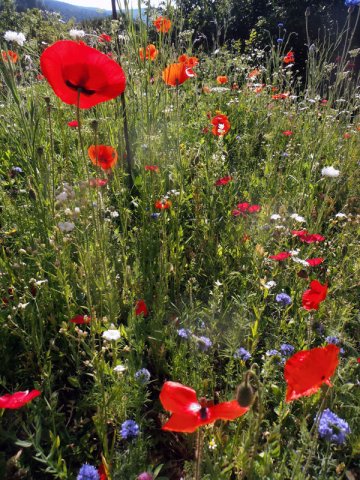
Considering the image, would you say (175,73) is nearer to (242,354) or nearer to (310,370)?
(242,354)

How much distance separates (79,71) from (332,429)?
121 centimetres

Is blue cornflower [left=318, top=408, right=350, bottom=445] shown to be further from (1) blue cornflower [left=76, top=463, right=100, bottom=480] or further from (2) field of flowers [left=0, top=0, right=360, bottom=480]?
(1) blue cornflower [left=76, top=463, right=100, bottom=480]

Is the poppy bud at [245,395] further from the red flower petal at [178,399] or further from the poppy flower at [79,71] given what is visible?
the poppy flower at [79,71]

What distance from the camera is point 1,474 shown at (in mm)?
1142

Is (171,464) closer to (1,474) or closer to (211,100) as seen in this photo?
(1,474)

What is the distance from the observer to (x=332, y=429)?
1167 millimetres

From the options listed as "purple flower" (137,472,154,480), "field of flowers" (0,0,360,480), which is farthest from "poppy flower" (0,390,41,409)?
"purple flower" (137,472,154,480)

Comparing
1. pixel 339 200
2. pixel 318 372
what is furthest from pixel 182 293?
pixel 339 200

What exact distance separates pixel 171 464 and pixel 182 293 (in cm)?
79

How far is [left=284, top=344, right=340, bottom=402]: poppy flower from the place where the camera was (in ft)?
2.60

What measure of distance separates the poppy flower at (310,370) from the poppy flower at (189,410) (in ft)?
0.47

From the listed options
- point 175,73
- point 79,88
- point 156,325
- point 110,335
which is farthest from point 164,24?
point 110,335

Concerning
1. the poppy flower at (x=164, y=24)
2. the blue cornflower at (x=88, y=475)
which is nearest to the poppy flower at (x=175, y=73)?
the poppy flower at (x=164, y=24)

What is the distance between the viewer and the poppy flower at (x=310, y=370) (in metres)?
0.79
